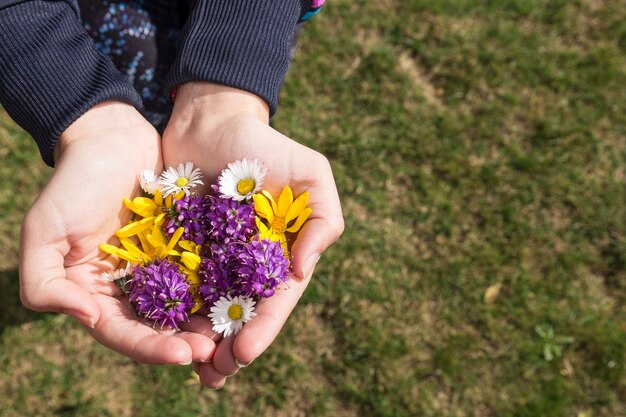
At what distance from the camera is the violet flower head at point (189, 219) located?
1.81 meters

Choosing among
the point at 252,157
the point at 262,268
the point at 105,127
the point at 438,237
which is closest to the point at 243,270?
the point at 262,268

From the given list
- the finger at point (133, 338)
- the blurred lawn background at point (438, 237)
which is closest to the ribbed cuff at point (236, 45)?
the finger at point (133, 338)

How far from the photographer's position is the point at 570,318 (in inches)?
111

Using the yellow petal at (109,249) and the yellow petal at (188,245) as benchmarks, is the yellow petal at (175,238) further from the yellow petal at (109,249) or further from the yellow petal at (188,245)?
the yellow petal at (109,249)

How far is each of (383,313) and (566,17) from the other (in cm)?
204

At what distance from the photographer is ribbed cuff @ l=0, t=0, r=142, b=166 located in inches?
65.5

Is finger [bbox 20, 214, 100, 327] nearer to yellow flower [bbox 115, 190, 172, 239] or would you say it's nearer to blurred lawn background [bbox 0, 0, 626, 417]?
yellow flower [bbox 115, 190, 172, 239]

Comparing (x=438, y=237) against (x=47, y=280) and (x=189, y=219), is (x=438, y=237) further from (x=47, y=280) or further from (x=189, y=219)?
(x=47, y=280)

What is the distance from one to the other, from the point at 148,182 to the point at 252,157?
0.34m

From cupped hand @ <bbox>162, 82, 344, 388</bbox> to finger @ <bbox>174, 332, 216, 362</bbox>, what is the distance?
0.07ft

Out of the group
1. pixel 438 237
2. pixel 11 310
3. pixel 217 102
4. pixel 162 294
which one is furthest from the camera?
pixel 438 237

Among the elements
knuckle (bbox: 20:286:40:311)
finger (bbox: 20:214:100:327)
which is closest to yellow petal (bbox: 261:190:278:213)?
finger (bbox: 20:214:100:327)

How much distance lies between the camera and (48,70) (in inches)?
66.3

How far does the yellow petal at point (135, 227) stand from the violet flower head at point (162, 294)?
0.40 ft
